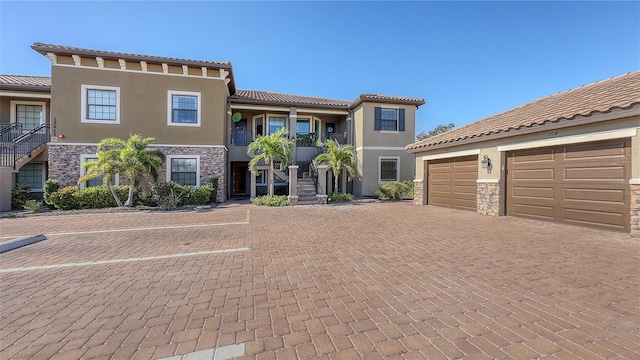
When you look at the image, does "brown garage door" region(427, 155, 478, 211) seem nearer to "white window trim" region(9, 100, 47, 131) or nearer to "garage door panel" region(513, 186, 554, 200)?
"garage door panel" region(513, 186, 554, 200)

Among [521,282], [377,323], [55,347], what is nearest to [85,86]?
[55,347]

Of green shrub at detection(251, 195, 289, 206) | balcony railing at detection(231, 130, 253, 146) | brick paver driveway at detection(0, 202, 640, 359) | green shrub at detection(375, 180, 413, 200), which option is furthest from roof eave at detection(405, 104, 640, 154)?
balcony railing at detection(231, 130, 253, 146)

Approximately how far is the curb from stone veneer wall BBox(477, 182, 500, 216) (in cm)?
1389

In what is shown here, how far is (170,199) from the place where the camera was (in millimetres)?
12328

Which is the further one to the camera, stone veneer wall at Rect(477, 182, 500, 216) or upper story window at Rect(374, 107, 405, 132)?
upper story window at Rect(374, 107, 405, 132)

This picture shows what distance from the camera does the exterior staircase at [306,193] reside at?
1448 centimetres

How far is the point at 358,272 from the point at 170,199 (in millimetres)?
10987

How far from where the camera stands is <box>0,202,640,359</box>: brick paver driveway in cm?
254

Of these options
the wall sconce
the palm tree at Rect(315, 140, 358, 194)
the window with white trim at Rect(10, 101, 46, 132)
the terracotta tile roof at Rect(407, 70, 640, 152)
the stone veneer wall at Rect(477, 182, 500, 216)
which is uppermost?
the window with white trim at Rect(10, 101, 46, 132)

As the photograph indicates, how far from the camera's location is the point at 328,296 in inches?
140

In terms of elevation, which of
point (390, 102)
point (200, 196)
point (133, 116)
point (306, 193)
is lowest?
point (200, 196)

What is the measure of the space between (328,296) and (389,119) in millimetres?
16564

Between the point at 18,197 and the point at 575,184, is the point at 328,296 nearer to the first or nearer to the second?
the point at 575,184

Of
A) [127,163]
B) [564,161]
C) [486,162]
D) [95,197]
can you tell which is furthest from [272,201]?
[564,161]
